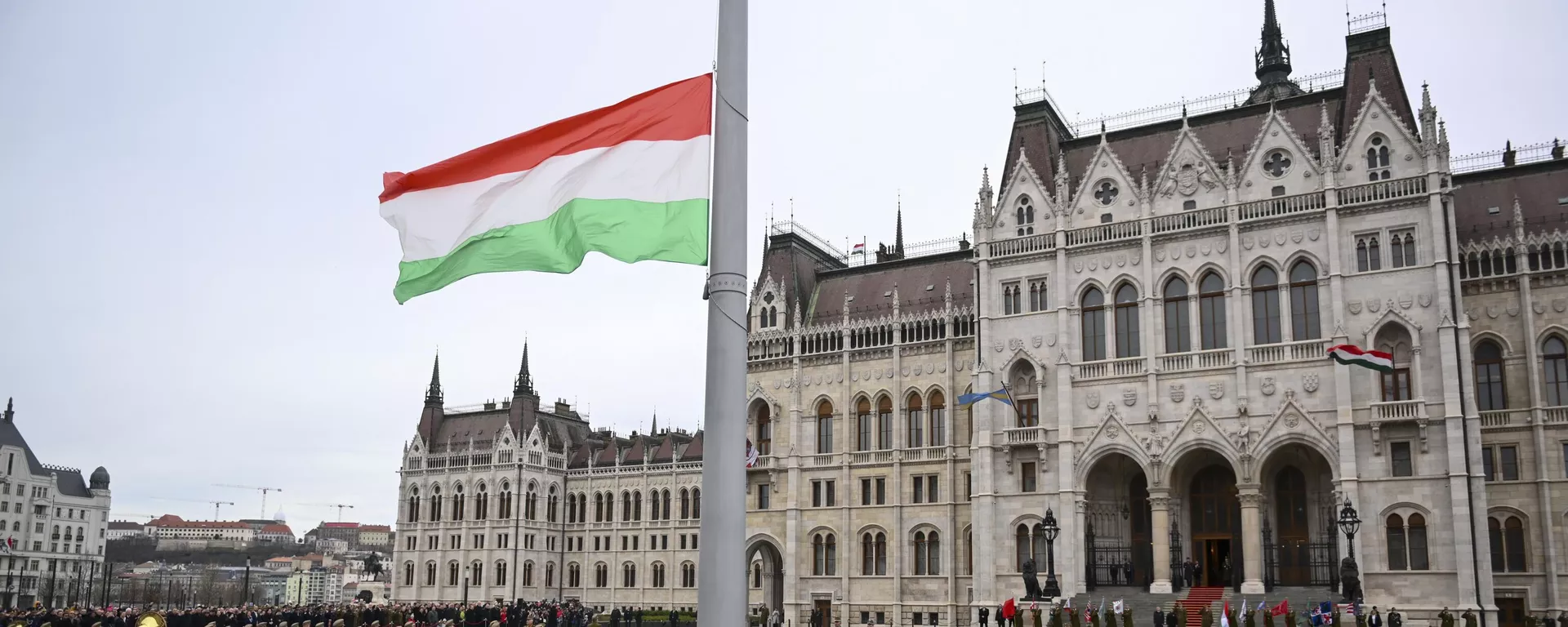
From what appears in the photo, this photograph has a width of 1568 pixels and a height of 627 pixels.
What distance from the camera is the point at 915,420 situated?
55.9 metres

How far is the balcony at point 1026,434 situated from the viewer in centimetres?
4778

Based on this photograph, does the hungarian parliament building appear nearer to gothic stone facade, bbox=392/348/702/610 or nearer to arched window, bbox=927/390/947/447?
arched window, bbox=927/390/947/447

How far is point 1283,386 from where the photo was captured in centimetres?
4334

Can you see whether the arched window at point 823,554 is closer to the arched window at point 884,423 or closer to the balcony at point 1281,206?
the arched window at point 884,423

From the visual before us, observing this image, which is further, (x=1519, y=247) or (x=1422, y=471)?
(x=1519, y=247)

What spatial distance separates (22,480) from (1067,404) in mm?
104601

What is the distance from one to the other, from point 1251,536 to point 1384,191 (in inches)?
493

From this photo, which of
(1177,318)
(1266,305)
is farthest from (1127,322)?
(1266,305)

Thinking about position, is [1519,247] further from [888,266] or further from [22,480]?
[22,480]

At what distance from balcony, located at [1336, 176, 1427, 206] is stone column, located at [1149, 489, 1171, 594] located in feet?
39.1

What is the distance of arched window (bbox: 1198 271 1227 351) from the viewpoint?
4553 cm

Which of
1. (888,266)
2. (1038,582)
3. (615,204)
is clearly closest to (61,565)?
(888,266)

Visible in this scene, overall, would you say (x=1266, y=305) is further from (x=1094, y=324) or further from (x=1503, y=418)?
(x=1503, y=418)

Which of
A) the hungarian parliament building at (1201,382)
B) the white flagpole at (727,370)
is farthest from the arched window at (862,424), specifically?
the white flagpole at (727,370)
